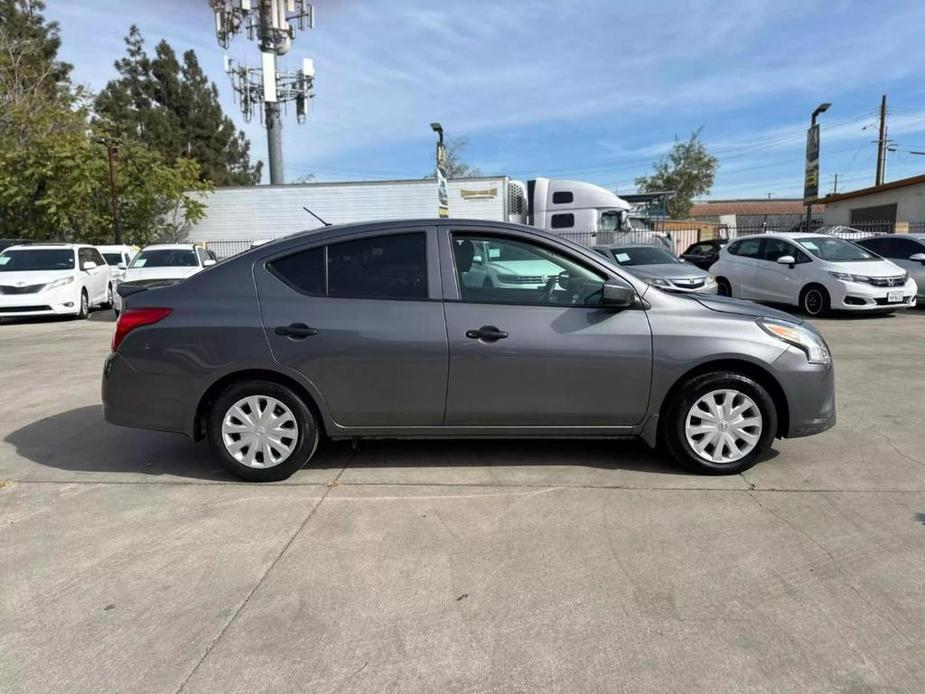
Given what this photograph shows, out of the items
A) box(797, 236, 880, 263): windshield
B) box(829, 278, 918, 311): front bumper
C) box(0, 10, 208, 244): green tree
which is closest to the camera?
box(829, 278, 918, 311): front bumper

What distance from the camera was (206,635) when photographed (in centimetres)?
274

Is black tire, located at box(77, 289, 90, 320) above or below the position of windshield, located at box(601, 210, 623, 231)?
below

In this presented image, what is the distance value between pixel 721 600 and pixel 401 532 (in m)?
1.61

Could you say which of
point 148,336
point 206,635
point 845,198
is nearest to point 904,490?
point 206,635

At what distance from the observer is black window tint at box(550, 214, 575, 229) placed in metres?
22.5

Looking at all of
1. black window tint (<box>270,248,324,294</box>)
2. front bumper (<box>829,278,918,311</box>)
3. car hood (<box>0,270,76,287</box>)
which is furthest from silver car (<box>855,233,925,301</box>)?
car hood (<box>0,270,76,287</box>)

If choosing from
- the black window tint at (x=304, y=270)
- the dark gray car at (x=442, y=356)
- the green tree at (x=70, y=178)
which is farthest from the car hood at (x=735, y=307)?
the green tree at (x=70, y=178)

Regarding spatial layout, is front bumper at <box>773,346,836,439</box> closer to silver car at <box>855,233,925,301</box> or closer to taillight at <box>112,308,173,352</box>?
taillight at <box>112,308,173,352</box>

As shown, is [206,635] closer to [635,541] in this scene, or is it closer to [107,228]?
[635,541]

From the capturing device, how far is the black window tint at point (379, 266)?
14.1 feet

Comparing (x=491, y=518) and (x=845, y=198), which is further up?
(x=845, y=198)

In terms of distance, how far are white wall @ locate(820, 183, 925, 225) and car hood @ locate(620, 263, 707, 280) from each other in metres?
20.5

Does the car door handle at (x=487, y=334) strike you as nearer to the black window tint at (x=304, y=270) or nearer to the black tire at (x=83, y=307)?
the black window tint at (x=304, y=270)

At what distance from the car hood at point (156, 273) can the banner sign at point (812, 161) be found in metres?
21.0
